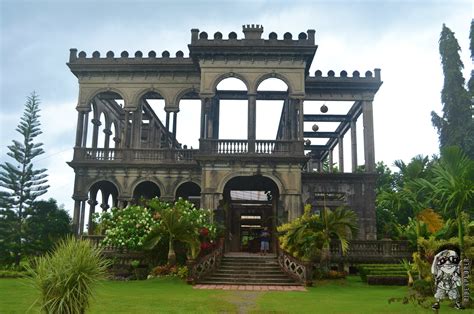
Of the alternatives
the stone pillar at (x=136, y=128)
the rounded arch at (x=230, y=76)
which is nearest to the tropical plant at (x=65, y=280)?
the rounded arch at (x=230, y=76)

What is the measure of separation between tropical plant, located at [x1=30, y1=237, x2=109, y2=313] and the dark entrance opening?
14.7 metres

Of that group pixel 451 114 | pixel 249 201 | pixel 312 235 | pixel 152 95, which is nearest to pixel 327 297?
pixel 312 235

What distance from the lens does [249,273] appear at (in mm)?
16516

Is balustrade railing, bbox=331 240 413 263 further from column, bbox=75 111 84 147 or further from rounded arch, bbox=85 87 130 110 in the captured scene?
column, bbox=75 111 84 147

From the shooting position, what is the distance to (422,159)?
26797mm

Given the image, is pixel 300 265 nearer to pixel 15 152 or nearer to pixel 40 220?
pixel 40 220

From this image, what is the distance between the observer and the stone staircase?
15.7 meters

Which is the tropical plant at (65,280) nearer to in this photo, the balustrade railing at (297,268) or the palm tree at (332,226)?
the balustrade railing at (297,268)

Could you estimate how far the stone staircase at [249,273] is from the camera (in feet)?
51.4

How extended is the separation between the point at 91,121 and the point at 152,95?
3.54m

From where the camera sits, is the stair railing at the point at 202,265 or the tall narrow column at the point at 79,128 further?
the tall narrow column at the point at 79,128

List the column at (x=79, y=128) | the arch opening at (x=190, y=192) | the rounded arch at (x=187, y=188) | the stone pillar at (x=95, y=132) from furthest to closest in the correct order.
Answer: the stone pillar at (x=95, y=132) < the arch opening at (x=190, y=192) < the column at (x=79, y=128) < the rounded arch at (x=187, y=188)

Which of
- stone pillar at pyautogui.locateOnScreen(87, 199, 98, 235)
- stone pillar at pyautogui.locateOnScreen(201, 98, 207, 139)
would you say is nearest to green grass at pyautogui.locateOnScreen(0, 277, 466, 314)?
stone pillar at pyautogui.locateOnScreen(87, 199, 98, 235)

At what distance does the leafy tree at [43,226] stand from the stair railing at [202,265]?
28.6 ft
